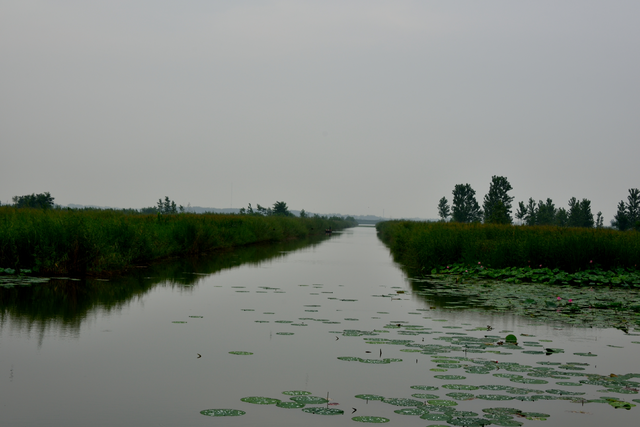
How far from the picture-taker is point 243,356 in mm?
6969

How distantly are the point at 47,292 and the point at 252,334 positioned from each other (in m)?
5.56

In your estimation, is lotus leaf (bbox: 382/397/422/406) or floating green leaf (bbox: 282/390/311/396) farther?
floating green leaf (bbox: 282/390/311/396)

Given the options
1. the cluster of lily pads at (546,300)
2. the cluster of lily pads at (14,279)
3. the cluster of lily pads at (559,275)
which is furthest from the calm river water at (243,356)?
the cluster of lily pads at (559,275)

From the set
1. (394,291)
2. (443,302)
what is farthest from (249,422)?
(394,291)

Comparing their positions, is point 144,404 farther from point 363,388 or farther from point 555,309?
point 555,309

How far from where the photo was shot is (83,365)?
20.8 feet

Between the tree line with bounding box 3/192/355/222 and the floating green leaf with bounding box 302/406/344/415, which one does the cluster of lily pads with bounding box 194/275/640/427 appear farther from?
the tree line with bounding box 3/192/355/222

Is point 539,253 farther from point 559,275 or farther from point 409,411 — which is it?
point 409,411

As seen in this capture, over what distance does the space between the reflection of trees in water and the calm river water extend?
38mm

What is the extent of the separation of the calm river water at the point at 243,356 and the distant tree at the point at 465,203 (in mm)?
67670

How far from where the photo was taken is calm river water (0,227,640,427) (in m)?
5.00

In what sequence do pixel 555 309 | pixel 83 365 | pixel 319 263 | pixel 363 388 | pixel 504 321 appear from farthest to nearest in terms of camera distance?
pixel 319 263, pixel 555 309, pixel 504 321, pixel 83 365, pixel 363 388

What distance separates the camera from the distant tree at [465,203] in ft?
256

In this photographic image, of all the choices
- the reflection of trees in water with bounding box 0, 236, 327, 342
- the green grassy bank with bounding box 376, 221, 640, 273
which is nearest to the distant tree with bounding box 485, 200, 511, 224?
the green grassy bank with bounding box 376, 221, 640, 273
